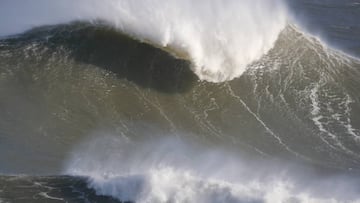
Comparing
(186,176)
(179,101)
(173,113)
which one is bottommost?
(186,176)

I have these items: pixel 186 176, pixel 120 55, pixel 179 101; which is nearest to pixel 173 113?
pixel 179 101

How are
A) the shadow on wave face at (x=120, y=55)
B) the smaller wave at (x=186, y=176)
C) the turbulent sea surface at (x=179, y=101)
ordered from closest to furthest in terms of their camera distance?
the smaller wave at (x=186, y=176) → the turbulent sea surface at (x=179, y=101) → the shadow on wave face at (x=120, y=55)

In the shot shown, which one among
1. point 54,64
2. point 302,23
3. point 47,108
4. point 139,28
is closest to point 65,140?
point 47,108

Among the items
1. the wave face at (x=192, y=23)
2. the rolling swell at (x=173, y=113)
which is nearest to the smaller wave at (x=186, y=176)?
the rolling swell at (x=173, y=113)

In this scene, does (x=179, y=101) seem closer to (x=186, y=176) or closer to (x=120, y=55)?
(x=120, y=55)

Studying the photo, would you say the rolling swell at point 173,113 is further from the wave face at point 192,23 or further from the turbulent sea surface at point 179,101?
the wave face at point 192,23

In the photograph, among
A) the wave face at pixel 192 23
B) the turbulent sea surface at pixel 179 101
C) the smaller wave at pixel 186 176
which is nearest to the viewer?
the smaller wave at pixel 186 176
